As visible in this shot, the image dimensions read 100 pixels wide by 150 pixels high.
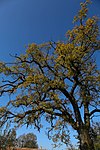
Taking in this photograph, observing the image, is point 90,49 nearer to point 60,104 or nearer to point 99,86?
point 99,86

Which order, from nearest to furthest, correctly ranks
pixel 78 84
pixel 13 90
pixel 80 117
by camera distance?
pixel 80 117, pixel 78 84, pixel 13 90

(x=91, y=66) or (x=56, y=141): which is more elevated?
(x=91, y=66)

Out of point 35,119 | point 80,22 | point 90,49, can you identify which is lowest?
point 35,119

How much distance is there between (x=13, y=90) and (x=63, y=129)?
5356mm

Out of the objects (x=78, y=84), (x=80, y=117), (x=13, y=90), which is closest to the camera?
(x=80, y=117)

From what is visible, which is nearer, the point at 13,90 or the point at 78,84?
the point at 78,84

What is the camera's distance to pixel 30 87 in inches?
785

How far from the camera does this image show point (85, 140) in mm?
16828

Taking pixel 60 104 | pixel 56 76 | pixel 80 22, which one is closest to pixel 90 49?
pixel 80 22

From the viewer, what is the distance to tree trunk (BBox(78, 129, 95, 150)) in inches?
653

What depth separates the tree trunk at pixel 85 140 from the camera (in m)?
16.6

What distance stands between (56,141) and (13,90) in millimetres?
5633

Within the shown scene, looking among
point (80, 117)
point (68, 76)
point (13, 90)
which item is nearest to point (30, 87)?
point (13, 90)

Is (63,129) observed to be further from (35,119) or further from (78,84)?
(78,84)
